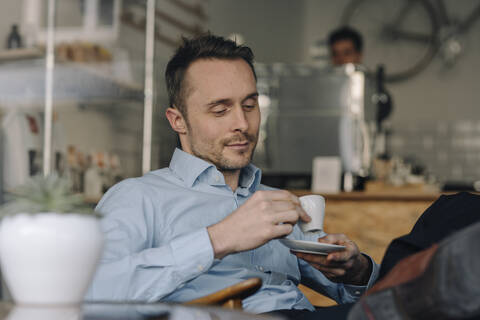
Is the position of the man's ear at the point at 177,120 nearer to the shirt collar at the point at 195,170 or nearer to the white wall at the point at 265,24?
the shirt collar at the point at 195,170

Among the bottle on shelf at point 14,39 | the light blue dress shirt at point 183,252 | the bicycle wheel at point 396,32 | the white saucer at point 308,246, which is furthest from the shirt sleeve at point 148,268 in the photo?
the bicycle wheel at point 396,32

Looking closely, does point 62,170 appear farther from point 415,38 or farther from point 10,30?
point 415,38

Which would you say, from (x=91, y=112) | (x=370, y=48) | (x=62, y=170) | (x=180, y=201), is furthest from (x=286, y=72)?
(x=180, y=201)

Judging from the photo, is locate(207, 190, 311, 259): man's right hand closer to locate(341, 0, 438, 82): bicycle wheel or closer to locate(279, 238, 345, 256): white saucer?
locate(279, 238, 345, 256): white saucer

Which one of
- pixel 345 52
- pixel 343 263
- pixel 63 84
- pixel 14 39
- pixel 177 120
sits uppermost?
pixel 345 52

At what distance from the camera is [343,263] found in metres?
1.45

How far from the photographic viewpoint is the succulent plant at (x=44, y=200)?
0.86 meters

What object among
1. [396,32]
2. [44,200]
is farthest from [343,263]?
[396,32]

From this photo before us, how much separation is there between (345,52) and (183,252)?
3.55 meters

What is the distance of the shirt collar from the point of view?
162 cm

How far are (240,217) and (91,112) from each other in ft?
8.71

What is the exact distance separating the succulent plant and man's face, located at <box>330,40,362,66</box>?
Answer: 387 cm

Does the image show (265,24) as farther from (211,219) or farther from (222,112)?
(211,219)

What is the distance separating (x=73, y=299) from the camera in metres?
0.87
